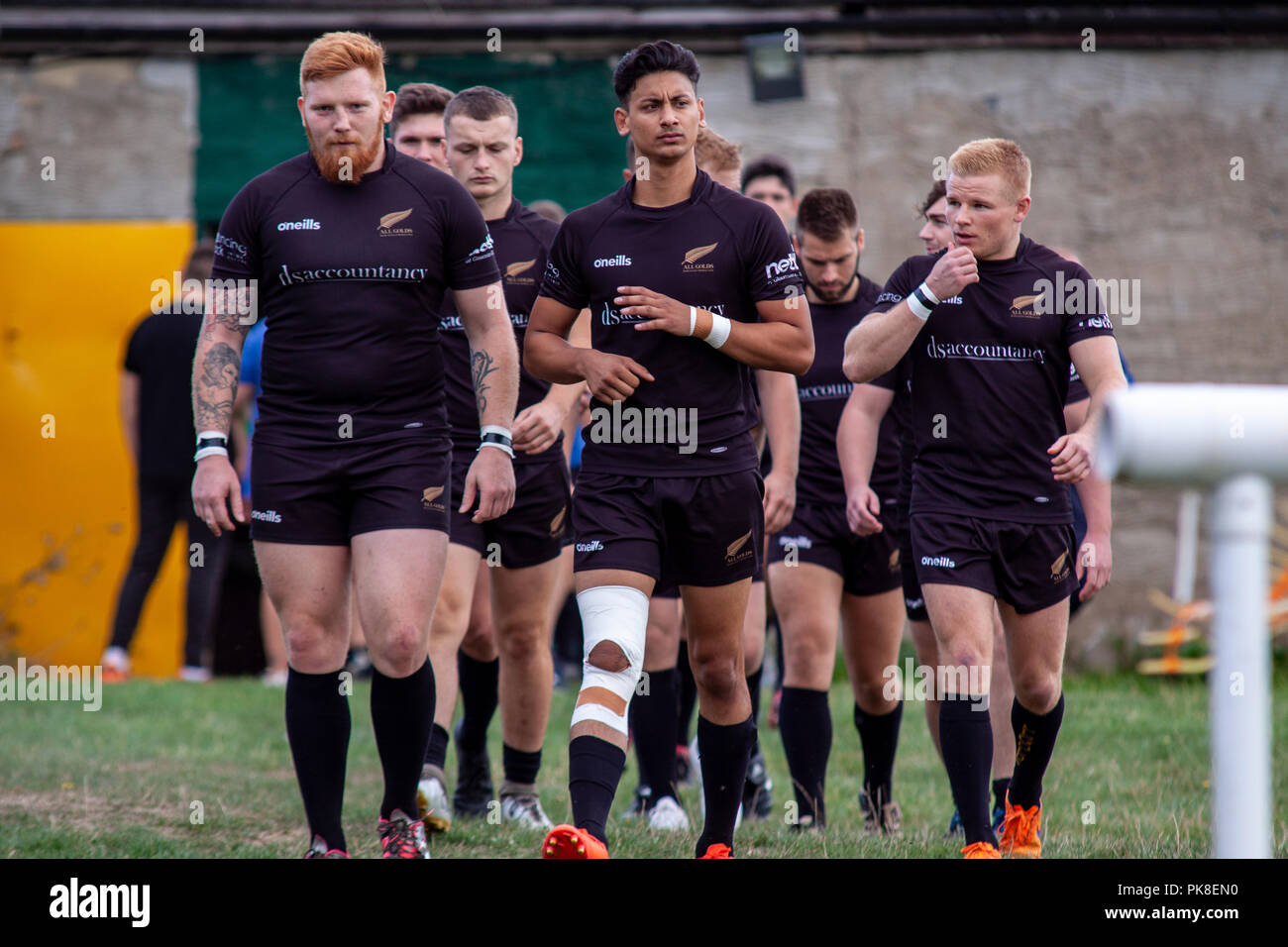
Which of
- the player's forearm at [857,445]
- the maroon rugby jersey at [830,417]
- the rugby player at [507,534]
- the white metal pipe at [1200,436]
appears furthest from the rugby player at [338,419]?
the white metal pipe at [1200,436]

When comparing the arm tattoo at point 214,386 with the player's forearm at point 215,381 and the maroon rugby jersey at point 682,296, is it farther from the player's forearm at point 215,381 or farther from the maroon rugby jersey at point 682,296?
the maroon rugby jersey at point 682,296

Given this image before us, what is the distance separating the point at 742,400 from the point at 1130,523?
6657 mm

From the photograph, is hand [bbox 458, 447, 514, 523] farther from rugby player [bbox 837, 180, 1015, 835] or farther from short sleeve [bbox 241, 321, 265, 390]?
short sleeve [bbox 241, 321, 265, 390]

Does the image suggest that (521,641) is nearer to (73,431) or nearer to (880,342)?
(880,342)

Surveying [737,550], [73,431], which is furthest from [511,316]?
[73,431]

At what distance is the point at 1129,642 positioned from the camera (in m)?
10.4

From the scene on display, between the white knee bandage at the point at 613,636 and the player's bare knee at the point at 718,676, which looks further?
the player's bare knee at the point at 718,676

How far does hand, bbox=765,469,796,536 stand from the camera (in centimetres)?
553

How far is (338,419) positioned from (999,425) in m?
2.16

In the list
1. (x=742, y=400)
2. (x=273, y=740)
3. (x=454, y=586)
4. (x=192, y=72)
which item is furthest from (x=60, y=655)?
(x=742, y=400)

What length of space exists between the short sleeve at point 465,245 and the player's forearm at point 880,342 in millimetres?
1275

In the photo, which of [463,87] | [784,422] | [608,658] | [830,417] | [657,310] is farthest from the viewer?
[463,87]

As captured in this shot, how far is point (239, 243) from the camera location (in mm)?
4570

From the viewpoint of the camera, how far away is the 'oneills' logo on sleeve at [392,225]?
15.0 feet
